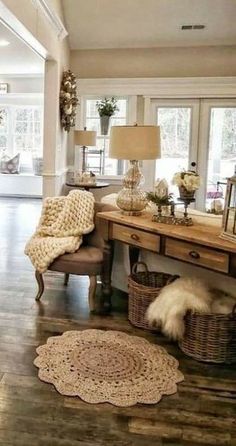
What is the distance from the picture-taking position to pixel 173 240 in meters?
2.87

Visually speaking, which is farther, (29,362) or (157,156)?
(157,156)

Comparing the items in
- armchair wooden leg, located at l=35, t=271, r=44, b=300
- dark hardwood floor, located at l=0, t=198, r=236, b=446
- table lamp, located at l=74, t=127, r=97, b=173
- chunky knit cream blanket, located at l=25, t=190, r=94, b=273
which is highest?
table lamp, located at l=74, t=127, r=97, b=173

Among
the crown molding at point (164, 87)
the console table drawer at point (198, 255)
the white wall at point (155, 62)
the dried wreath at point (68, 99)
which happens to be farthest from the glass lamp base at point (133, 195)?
the white wall at point (155, 62)

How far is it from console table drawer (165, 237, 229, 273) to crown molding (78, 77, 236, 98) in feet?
13.7

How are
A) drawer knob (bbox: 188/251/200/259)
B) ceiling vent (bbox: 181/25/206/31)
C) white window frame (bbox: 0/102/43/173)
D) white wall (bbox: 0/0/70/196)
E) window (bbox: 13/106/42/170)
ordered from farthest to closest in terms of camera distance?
1. window (bbox: 13/106/42/170)
2. white window frame (bbox: 0/102/43/173)
3. ceiling vent (bbox: 181/25/206/31)
4. white wall (bbox: 0/0/70/196)
5. drawer knob (bbox: 188/251/200/259)

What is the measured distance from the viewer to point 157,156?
323cm

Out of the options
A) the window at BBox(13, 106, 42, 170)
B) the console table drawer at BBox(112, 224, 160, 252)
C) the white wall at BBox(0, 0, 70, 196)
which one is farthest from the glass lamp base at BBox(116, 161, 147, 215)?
the window at BBox(13, 106, 42, 170)

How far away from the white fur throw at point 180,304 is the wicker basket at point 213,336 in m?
0.06

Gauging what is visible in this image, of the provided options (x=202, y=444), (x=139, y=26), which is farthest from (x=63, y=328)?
(x=139, y=26)

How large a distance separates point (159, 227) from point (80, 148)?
4188 millimetres

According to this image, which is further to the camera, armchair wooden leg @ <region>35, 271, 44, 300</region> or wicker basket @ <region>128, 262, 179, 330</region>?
armchair wooden leg @ <region>35, 271, 44, 300</region>

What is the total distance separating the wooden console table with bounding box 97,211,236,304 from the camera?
2576 millimetres

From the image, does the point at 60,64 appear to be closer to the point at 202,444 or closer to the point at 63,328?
the point at 63,328

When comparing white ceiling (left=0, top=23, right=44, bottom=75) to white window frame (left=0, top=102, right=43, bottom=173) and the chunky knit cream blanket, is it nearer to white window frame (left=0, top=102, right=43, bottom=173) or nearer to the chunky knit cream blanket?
white window frame (left=0, top=102, right=43, bottom=173)
